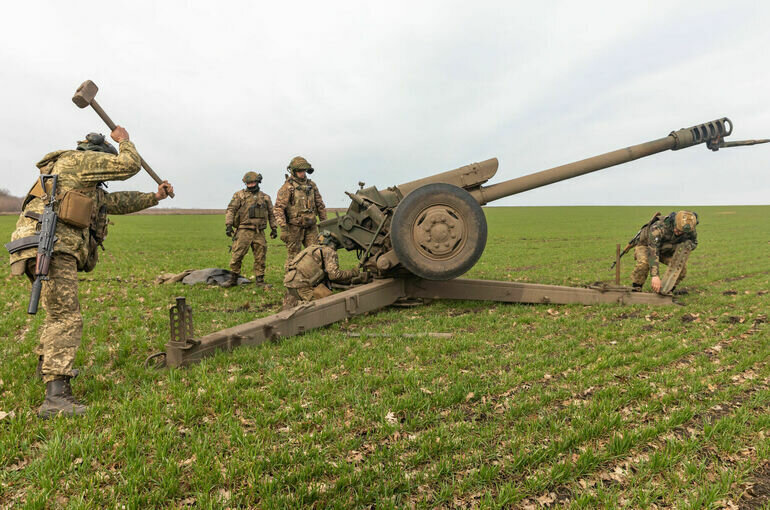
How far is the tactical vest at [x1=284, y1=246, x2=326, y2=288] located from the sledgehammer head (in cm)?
350

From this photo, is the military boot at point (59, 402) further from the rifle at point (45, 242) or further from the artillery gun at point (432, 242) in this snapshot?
the artillery gun at point (432, 242)

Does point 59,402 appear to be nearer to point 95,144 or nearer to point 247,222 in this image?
point 95,144

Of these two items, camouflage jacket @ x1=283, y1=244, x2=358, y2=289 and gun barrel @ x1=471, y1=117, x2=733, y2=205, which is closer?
camouflage jacket @ x1=283, y1=244, x2=358, y2=289

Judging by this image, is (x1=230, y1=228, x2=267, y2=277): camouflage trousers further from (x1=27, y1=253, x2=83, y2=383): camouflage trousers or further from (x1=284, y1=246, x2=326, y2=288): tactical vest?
(x1=27, y1=253, x2=83, y2=383): camouflage trousers

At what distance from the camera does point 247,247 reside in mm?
10172

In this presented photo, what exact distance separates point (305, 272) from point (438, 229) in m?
2.24

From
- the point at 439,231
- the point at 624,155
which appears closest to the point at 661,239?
the point at 624,155

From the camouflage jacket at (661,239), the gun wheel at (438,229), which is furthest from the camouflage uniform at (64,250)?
the camouflage jacket at (661,239)

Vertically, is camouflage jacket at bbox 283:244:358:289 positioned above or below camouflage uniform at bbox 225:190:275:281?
below

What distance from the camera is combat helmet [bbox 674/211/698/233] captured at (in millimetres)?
7789

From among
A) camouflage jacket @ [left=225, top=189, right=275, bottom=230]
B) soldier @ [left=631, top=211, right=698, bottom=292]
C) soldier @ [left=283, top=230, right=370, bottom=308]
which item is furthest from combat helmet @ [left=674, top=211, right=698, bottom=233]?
camouflage jacket @ [left=225, top=189, right=275, bottom=230]

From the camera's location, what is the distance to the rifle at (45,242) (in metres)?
3.38

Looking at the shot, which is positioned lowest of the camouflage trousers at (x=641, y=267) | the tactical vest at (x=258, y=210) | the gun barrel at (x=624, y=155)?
the camouflage trousers at (x=641, y=267)

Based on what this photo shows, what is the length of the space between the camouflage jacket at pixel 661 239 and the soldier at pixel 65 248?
27.6ft
